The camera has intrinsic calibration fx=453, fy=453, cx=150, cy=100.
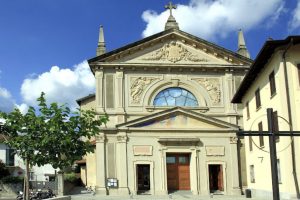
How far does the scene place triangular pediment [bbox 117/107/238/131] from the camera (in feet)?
124

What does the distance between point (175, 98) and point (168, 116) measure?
213 centimetres

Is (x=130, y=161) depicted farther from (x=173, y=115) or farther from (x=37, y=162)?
(x=37, y=162)

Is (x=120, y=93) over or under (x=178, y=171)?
over

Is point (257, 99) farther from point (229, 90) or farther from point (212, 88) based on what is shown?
point (212, 88)

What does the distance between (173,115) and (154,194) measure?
264 inches

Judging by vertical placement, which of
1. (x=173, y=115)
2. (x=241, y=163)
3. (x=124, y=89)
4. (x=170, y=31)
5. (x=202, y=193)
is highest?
(x=170, y=31)

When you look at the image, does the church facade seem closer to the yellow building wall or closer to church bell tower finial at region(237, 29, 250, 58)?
church bell tower finial at region(237, 29, 250, 58)

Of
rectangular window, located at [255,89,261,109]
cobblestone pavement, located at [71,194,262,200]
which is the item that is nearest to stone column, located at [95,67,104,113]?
cobblestone pavement, located at [71,194,262,200]

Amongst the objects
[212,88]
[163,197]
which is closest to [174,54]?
[212,88]

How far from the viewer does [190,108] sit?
3878 cm

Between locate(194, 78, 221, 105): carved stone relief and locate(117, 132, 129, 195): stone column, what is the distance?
830 cm

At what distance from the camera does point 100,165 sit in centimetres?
3706

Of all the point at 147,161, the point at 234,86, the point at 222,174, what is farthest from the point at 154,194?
the point at 234,86

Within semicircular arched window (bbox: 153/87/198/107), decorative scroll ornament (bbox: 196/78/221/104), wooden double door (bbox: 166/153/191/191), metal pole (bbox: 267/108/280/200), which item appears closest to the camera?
metal pole (bbox: 267/108/280/200)
